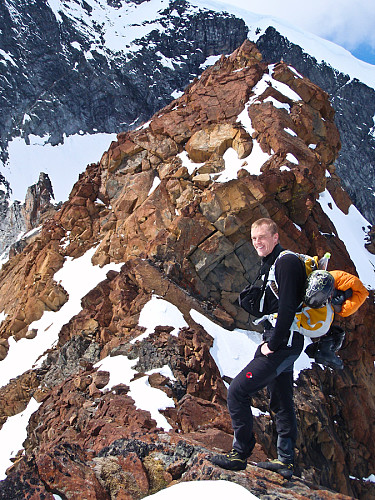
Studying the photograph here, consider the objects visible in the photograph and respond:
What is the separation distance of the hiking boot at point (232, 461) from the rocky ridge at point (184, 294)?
10 centimetres

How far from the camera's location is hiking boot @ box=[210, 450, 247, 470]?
4398mm

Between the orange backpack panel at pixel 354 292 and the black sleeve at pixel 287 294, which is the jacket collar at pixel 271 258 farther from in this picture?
the orange backpack panel at pixel 354 292

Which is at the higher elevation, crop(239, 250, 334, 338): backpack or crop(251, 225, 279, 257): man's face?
crop(251, 225, 279, 257): man's face

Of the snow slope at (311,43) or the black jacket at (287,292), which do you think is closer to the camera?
the black jacket at (287,292)

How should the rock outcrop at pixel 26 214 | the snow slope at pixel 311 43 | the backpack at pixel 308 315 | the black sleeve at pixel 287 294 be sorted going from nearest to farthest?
the black sleeve at pixel 287 294 → the backpack at pixel 308 315 → the rock outcrop at pixel 26 214 → the snow slope at pixel 311 43

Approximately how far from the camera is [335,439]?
11.8 m

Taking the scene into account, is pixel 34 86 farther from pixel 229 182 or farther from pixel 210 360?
pixel 210 360

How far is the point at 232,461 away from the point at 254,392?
2.45ft

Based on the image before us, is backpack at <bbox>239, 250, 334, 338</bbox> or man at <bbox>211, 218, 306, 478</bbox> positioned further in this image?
backpack at <bbox>239, 250, 334, 338</bbox>

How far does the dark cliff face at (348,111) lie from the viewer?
6350 centimetres

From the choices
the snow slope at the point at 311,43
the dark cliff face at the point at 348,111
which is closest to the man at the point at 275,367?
the dark cliff face at the point at 348,111

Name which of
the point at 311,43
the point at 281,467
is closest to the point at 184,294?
the point at 281,467

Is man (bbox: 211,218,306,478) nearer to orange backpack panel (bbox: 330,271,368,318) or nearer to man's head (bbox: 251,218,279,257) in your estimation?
man's head (bbox: 251,218,279,257)

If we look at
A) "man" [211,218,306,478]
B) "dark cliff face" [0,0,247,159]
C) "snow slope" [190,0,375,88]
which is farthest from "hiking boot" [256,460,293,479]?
"snow slope" [190,0,375,88]
